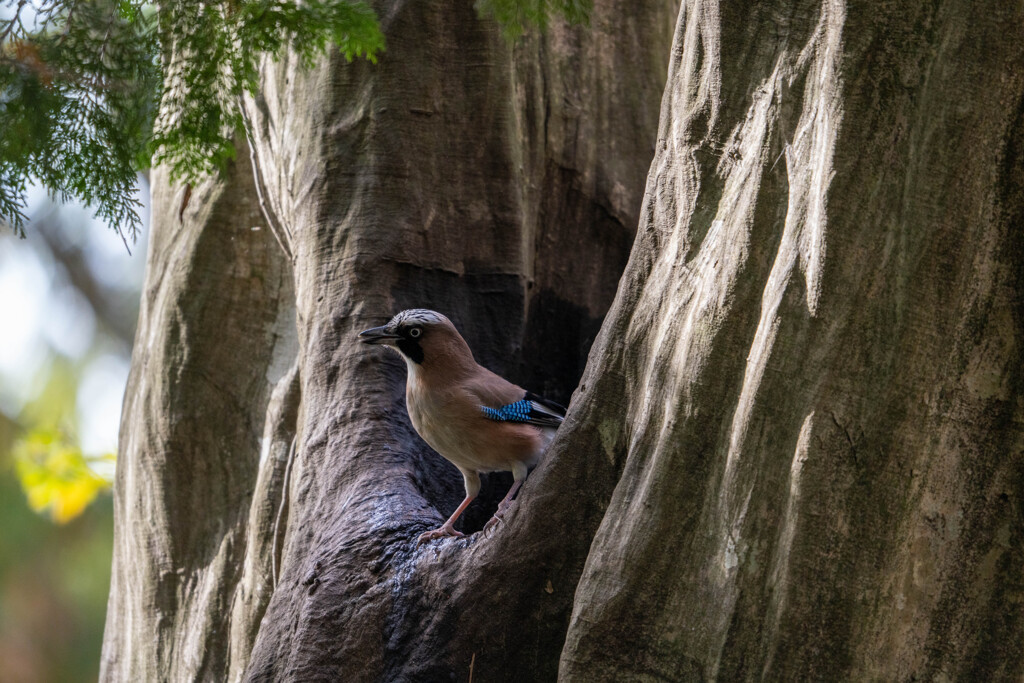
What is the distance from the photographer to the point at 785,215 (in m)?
3.33

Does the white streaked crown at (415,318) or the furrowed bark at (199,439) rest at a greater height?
the white streaked crown at (415,318)

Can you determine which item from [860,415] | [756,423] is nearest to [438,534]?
[756,423]

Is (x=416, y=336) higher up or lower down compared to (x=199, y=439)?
higher up

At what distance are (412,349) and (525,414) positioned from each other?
2.11ft

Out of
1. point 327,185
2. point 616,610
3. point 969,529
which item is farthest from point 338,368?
point 969,529

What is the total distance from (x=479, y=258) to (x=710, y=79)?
2.40 m

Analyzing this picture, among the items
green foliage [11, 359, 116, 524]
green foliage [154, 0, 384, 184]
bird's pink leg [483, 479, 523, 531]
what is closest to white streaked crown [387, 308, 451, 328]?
bird's pink leg [483, 479, 523, 531]

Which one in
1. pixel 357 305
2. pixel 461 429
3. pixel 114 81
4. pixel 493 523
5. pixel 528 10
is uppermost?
pixel 528 10

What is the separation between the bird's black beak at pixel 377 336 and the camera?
4.96 meters

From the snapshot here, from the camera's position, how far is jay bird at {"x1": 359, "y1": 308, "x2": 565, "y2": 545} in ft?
15.8

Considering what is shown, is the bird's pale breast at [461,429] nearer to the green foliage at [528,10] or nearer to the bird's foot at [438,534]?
the bird's foot at [438,534]

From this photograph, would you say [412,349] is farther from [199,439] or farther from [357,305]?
[199,439]

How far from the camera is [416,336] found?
4.93 metres

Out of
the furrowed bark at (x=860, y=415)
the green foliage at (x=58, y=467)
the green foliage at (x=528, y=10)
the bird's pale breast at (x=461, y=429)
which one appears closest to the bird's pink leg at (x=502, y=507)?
the bird's pale breast at (x=461, y=429)
